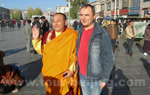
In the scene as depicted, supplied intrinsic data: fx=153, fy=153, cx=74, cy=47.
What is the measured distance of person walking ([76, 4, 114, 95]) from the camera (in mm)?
1954

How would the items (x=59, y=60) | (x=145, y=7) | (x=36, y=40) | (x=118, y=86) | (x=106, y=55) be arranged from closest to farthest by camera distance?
(x=106, y=55) → (x=59, y=60) → (x=36, y=40) → (x=118, y=86) → (x=145, y=7)

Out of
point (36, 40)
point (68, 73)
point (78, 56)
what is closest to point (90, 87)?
point (68, 73)

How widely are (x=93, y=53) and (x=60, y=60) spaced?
0.50m

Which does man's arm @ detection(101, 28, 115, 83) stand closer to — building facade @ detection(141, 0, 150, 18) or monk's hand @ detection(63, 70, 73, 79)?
monk's hand @ detection(63, 70, 73, 79)

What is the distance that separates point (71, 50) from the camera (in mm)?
2244

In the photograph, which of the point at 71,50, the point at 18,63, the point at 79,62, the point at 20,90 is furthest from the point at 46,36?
the point at 18,63

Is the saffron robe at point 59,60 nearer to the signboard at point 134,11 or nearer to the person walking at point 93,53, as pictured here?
the person walking at point 93,53

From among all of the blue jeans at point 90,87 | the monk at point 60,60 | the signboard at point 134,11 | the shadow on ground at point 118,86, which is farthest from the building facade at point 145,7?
the blue jeans at point 90,87

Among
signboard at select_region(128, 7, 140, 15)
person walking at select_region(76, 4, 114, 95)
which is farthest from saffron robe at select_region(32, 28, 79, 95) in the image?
signboard at select_region(128, 7, 140, 15)

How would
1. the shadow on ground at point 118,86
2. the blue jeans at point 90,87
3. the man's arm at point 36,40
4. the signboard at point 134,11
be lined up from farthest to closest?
the signboard at point 134,11
the shadow on ground at point 118,86
the man's arm at point 36,40
the blue jeans at point 90,87

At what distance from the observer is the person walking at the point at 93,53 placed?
1.95m

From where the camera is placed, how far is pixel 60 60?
2.17 meters

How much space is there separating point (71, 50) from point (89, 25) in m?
0.45

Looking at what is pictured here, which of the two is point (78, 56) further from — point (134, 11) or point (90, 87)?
point (134, 11)
